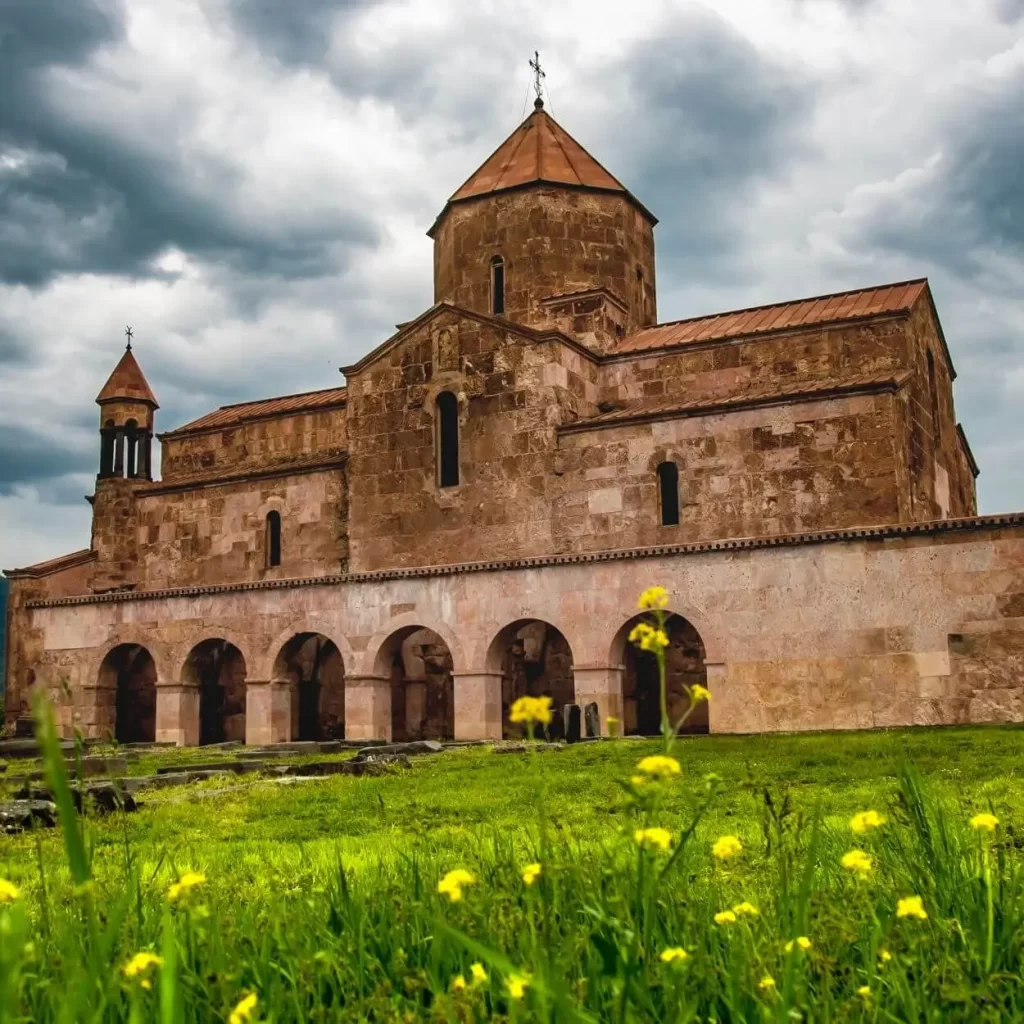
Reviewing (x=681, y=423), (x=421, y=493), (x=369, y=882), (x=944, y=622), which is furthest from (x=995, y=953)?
(x=421, y=493)

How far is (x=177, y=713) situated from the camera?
66.1ft

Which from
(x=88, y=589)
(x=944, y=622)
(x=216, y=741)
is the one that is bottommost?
(x=216, y=741)

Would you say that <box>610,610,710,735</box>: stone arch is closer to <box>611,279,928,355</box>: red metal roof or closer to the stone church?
the stone church

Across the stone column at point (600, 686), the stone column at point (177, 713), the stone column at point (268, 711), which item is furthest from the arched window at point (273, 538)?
the stone column at point (600, 686)

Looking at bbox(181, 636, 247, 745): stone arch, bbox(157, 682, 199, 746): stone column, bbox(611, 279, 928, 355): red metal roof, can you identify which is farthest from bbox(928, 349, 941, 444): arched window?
bbox(157, 682, 199, 746): stone column

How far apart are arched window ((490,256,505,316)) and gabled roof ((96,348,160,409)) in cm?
795

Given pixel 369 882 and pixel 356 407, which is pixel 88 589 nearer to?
pixel 356 407

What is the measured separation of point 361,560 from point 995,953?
19.1 m

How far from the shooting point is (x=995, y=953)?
8.79 ft

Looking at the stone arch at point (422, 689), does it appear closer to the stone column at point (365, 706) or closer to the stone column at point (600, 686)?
the stone column at point (365, 706)

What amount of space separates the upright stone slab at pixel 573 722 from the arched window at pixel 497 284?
909 centimetres

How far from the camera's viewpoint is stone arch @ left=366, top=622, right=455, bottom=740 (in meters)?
20.2

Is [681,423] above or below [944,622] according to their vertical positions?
above

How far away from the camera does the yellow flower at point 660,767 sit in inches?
76.8
